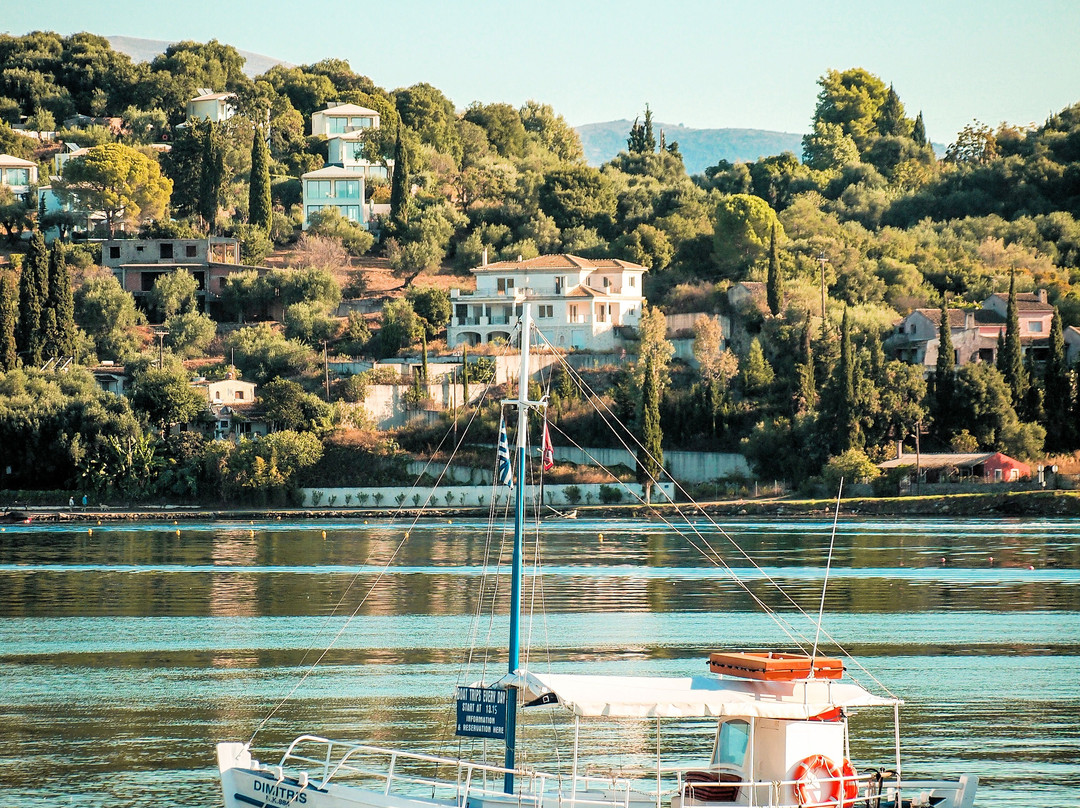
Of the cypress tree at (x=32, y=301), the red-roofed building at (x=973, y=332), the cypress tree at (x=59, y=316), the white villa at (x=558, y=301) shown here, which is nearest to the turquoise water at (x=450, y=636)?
the red-roofed building at (x=973, y=332)

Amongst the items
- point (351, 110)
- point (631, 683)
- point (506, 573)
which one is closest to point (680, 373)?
point (506, 573)

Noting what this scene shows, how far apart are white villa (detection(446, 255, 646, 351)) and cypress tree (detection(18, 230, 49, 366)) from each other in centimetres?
3080

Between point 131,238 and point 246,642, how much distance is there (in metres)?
94.6

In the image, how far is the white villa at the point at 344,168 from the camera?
146m

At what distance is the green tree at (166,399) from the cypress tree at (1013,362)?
2134 inches

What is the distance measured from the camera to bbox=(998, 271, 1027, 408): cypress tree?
94.4m

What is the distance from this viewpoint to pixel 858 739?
3189cm

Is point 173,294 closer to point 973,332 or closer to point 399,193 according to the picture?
point 399,193

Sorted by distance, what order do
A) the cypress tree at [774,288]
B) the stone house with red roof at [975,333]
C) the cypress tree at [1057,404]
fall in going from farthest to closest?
the cypress tree at [774,288] < the stone house with red roof at [975,333] < the cypress tree at [1057,404]

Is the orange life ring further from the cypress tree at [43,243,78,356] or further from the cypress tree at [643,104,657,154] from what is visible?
the cypress tree at [643,104,657,154]

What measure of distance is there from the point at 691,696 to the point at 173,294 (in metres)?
106

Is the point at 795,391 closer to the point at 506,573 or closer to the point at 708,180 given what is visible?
the point at 506,573

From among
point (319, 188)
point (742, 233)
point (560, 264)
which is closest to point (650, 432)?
point (560, 264)

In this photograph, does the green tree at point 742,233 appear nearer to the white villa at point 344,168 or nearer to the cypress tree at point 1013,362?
the cypress tree at point 1013,362
